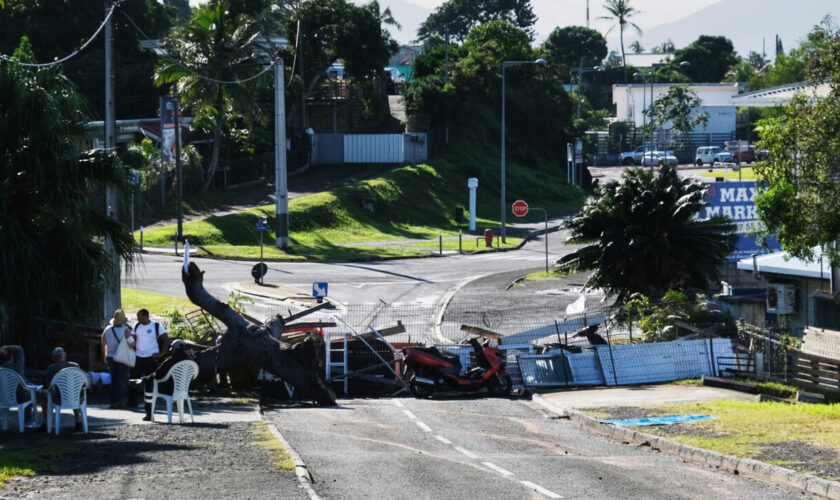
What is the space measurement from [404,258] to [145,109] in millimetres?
23853

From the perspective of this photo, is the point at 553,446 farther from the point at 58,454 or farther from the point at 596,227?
the point at 596,227

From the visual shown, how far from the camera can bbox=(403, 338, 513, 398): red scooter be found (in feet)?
75.5

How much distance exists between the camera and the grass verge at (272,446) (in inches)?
523

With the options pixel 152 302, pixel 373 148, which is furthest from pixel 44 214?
pixel 373 148

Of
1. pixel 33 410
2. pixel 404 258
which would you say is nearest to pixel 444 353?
pixel 33 410

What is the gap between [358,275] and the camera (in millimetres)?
46281

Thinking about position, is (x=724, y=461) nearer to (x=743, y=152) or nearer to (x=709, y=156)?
(x=743, y=152)

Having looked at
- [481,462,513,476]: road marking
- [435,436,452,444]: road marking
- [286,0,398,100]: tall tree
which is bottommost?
[435,436,452,444]: road marking

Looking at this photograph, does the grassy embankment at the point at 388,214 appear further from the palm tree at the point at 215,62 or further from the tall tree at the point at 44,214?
the tall tree at the point at 44,214

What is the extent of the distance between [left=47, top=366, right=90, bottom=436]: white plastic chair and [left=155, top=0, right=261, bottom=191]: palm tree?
44145 millimetres

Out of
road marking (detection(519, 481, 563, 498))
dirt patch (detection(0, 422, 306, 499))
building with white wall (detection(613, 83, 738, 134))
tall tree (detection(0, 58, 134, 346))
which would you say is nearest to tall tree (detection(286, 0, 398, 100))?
tall tree (detection(0, 58, 134, 346))

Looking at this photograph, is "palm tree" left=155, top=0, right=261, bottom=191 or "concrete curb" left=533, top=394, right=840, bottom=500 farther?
"palm tree" left=155, top=0, right=261, bottom=191

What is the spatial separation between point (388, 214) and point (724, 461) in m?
52.3

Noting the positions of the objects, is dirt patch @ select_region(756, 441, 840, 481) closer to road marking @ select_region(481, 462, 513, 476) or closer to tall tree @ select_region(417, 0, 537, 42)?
road marking @ select_region(481, 462, 513, 476)
